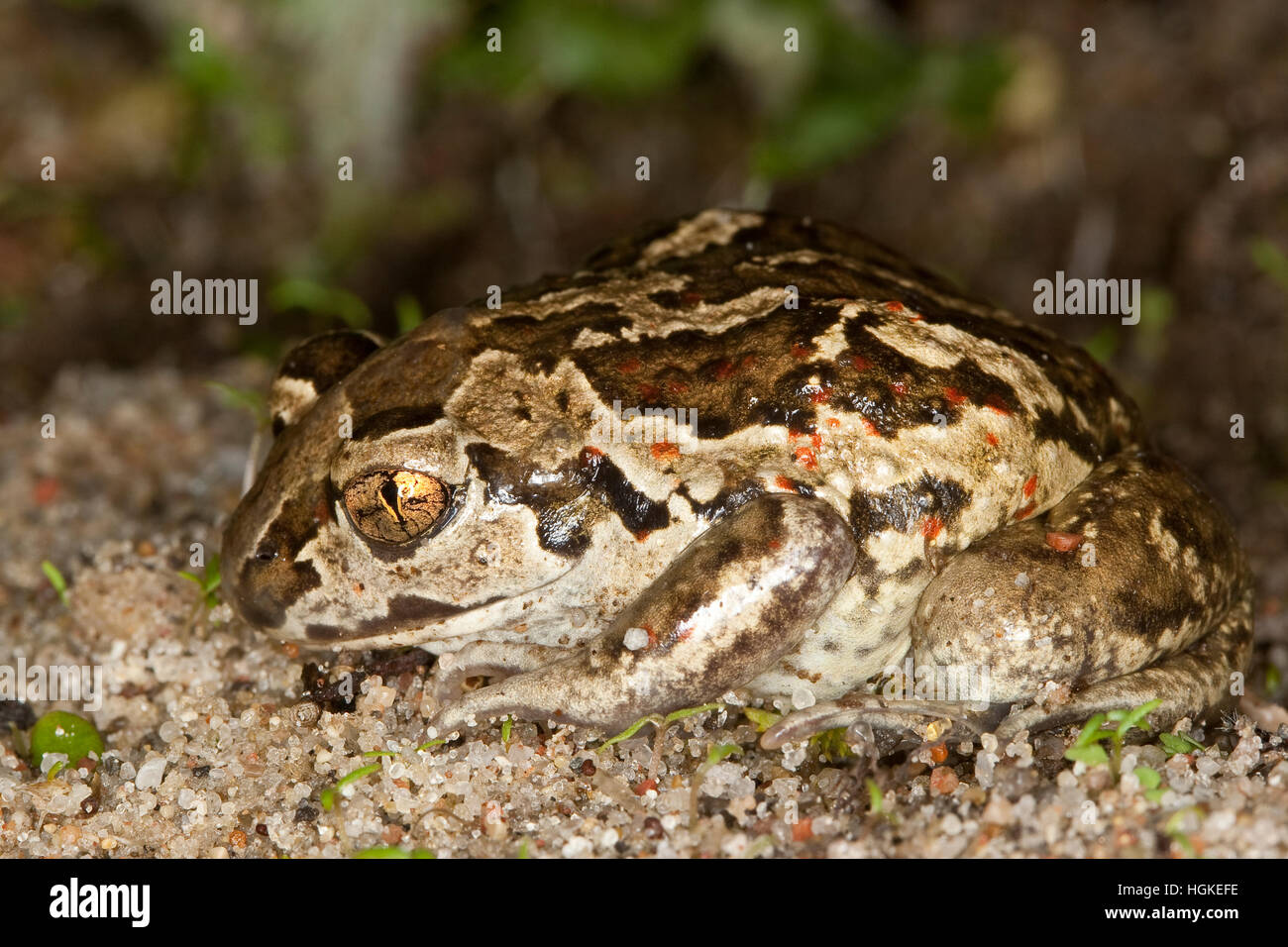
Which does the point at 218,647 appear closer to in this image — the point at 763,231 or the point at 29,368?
the point at 763,231

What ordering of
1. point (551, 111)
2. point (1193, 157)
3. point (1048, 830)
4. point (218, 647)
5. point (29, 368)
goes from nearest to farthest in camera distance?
point (1048, 830)
point (218, 647)
point (29, 368)
point (1193, 157)
point (551, 111)

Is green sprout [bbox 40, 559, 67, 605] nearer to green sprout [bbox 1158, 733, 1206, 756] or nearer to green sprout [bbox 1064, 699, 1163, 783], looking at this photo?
green sprout [bbox 1064, 699, 1163, 783]

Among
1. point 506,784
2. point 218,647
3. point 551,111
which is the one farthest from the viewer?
point 551,111

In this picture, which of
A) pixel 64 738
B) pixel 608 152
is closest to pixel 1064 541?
pixel 64 738

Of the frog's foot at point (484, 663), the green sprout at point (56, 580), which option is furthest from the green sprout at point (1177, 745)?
the green sprout at point (56, 580)

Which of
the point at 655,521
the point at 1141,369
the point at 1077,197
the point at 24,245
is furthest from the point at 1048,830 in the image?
the point at 24,245

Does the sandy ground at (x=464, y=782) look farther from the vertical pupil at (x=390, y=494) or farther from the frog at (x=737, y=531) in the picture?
the vertical pupil at (x=390, y=494)
